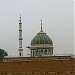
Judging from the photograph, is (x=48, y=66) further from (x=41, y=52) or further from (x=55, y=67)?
(x=41, y=52)

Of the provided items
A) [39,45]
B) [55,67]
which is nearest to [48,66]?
[55,67]

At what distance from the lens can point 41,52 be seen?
32750 mm

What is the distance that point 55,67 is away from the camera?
14.6 meters

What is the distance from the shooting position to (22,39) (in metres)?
33.7

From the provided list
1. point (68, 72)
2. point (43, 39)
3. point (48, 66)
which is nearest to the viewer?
point (68, 72)

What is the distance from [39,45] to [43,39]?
0.64 metres

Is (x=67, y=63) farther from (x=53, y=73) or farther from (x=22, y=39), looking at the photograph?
(x=22, y=39)

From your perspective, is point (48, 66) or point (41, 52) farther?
point (41, 52)

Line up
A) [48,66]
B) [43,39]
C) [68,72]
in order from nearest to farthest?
A: 1. [68,72]
2. [48,66]
3. [43,39]

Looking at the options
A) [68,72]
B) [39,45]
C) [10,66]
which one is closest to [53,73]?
[68,72]

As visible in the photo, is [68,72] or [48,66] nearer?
[68,72]

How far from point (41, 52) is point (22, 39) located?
2.29 meters

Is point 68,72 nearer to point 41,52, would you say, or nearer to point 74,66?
point 74,66

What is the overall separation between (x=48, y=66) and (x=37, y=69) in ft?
1.58
